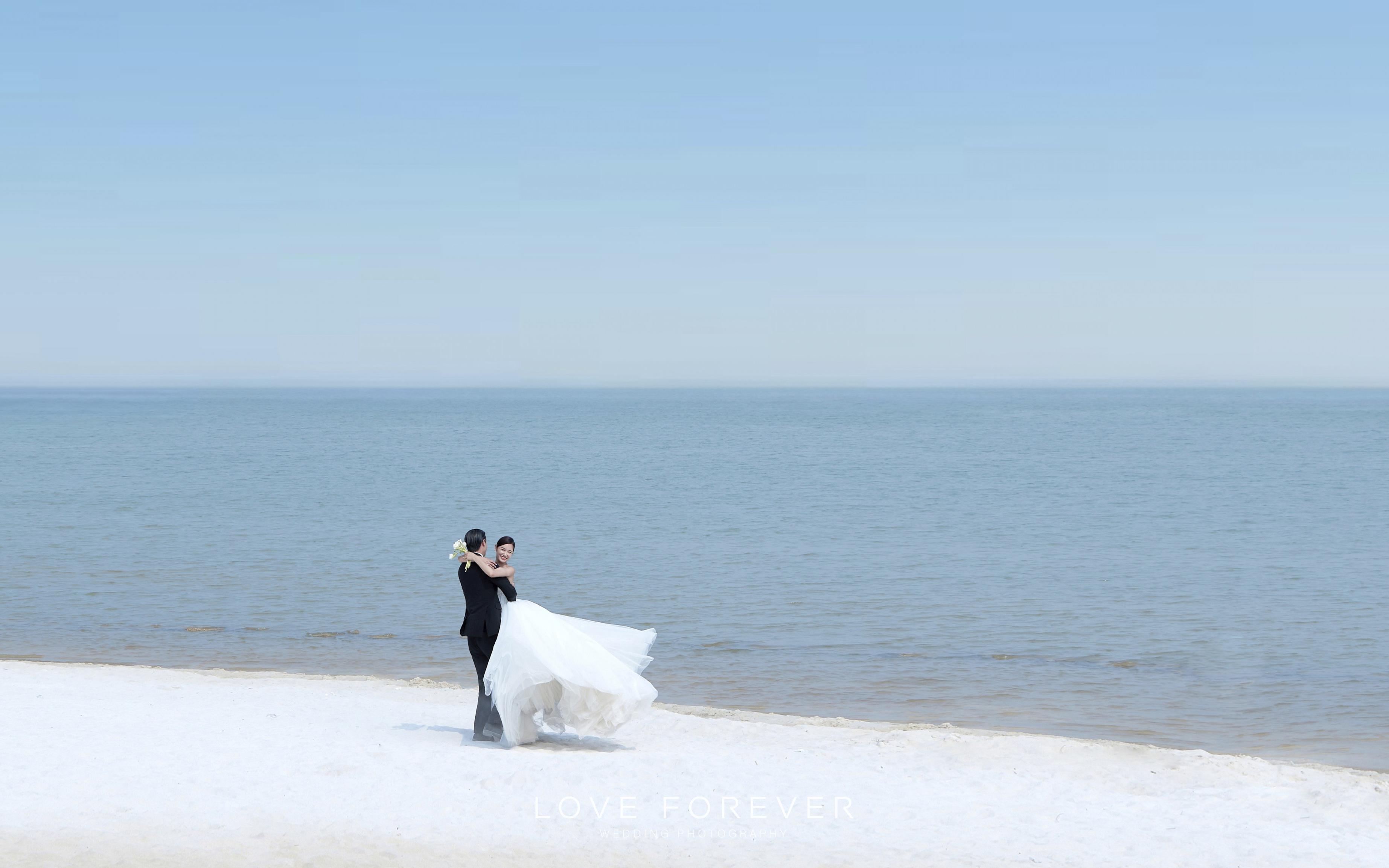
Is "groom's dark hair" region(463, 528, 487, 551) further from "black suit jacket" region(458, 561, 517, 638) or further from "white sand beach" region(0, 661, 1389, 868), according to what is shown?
"white sand beach" region(0, 661, 1389, 868)

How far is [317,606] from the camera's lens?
23.8 meters

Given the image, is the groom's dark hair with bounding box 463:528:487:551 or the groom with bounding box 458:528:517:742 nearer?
the groom's dark hair with bounding box 463:528:487:551

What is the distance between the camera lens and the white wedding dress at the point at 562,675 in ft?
36.0

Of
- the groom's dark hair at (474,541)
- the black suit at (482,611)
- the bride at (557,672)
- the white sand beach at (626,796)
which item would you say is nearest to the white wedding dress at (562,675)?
the bride at (557,672)

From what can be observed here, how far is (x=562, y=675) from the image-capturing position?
36.0 ft

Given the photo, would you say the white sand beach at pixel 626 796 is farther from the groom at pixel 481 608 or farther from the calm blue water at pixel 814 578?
the calm blue water at pixel 814 578

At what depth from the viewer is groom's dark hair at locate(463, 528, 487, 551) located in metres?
11.1

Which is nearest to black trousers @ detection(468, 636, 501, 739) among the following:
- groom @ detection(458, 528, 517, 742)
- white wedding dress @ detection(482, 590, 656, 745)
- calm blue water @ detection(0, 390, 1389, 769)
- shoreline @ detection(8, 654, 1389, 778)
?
groom @ detection(458, 528, 517, 742)

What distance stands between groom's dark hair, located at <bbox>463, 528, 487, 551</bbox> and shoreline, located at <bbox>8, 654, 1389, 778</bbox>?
3624 mm

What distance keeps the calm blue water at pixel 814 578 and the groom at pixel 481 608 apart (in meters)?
5.16

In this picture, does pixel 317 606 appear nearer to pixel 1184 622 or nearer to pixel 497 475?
pixel 1184 622

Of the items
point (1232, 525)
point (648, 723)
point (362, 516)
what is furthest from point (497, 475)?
point (648, 723)

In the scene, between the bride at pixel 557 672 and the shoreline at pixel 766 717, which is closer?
the bride at pixel 557 672

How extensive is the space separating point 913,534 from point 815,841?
28170 mm
